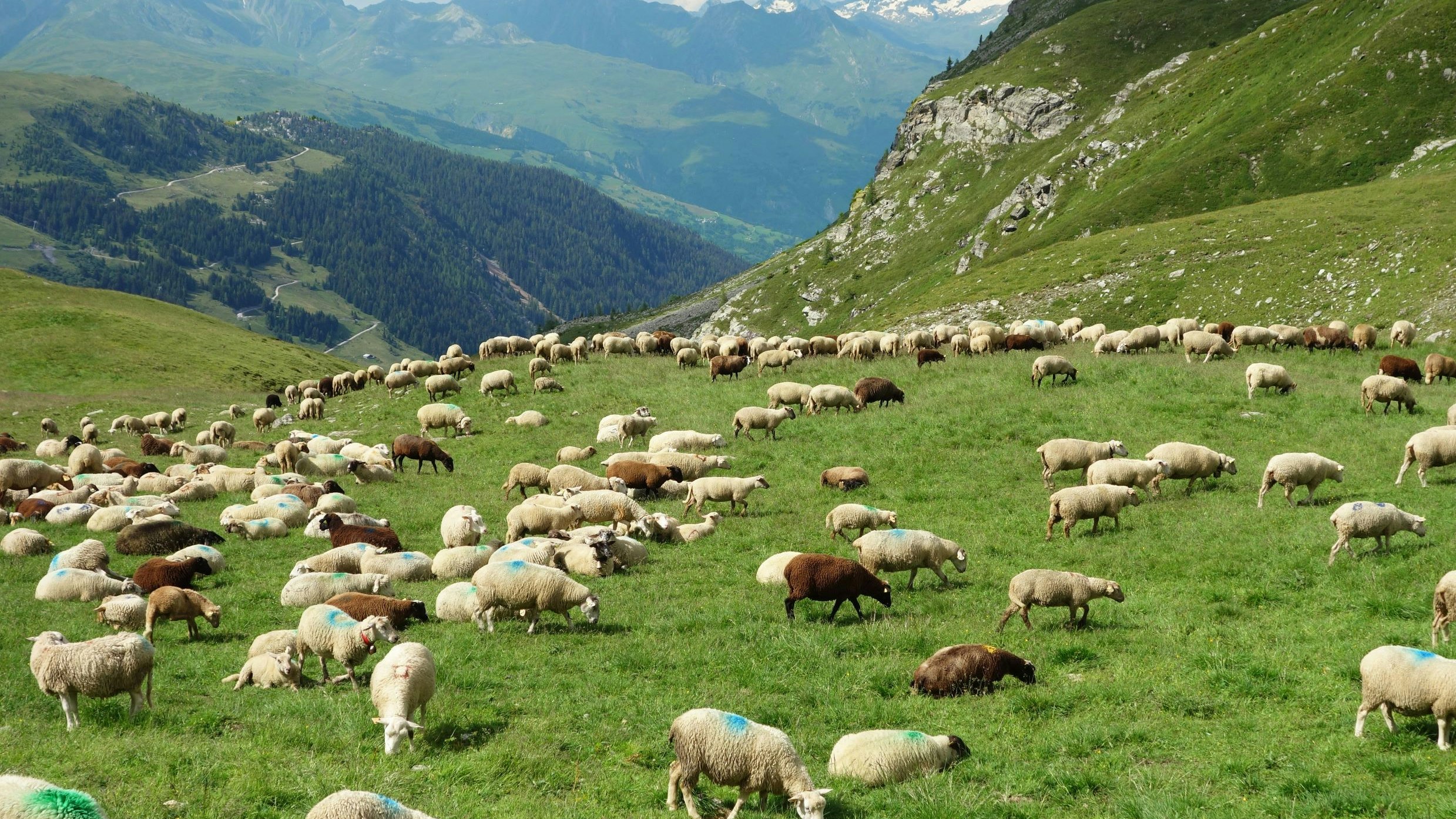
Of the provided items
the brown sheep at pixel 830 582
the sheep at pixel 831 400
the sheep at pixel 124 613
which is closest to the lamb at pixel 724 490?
the brown sheep at pixel 830 582

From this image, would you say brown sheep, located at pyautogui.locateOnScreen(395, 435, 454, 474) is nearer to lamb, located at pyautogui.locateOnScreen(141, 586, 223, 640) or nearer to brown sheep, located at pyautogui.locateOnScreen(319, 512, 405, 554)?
brown sheep, located at pyautogui.locateOnScreen(319, 512, 405, 554)

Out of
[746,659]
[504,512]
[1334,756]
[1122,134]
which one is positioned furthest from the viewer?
[1122,134]

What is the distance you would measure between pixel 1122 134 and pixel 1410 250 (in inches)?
3428

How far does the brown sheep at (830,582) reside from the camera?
53.2 feet

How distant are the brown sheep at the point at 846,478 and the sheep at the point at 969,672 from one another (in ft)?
39.7

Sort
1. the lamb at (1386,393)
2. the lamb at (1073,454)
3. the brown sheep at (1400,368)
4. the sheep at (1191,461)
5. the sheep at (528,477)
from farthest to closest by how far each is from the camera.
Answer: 1. the brown sheep at (1400,368)
2. the lamb at (1386,393)
3. the sheep at (528,477)
4. the lamb at (1073,454)
5. the sheep at (1191,461)

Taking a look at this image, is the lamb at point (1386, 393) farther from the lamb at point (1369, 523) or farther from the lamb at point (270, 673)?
the lamb at point (270, 673)

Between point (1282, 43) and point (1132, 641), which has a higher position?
point (1282, 43)

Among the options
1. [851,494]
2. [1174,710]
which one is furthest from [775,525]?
[1174,710]

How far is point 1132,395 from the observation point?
3166 cm

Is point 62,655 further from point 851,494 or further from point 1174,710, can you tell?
point 851,494

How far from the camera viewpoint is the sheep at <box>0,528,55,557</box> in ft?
71.4

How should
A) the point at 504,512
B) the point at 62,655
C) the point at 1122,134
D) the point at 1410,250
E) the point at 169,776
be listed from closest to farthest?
1. the point at 169,776
2. the point at 62,655
3. the point at 504,512
4. the point at 1410,250
5. the point at 1122,134

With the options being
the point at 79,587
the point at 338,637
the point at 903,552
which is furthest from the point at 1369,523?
the point at 79,587
